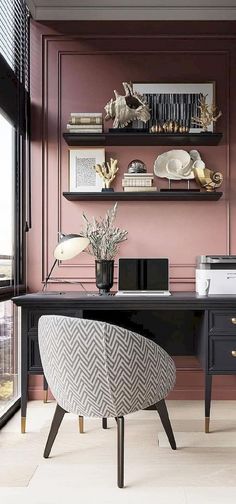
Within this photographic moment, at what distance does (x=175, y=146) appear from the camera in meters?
3.55

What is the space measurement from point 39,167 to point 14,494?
2.17m

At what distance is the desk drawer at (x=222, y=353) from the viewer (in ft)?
9.48

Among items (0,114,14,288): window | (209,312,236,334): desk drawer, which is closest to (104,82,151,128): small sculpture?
(0,114,14,288): window

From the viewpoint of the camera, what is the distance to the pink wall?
3.53 metres

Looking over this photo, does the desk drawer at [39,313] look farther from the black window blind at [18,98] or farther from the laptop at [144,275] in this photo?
the laptop at [144,275]

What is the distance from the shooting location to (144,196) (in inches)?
134

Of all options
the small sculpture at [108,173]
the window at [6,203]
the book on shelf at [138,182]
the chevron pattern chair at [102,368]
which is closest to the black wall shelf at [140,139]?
the small sculpture at [108,173]

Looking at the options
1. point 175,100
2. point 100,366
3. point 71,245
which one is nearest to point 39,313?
point 71,245

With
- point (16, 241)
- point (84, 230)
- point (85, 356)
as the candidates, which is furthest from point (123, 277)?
point (85, 356)

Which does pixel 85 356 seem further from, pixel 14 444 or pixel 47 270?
pixel 47 270

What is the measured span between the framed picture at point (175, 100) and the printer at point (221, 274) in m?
0.97

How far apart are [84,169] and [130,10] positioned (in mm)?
1141

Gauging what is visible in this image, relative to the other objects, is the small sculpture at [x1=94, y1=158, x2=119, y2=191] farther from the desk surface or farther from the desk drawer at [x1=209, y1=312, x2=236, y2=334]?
the desk drawer at [x1=209, y1=312, x2=236, y2=334]

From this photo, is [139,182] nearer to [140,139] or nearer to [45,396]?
[140,139]
